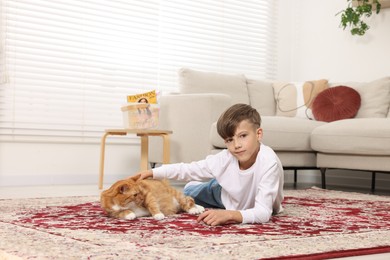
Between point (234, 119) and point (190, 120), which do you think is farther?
point (190, 120)

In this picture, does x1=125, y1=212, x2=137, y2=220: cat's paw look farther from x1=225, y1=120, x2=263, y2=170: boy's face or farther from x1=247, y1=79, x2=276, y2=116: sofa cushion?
x1=247, y1=79, x2=276, y2=116: sofa cushion

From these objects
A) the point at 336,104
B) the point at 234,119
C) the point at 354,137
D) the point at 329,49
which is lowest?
the point at 354,137

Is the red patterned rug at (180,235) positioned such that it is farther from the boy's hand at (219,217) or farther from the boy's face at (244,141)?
the boy's face at (244,141)

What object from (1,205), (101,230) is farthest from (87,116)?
(101,230)

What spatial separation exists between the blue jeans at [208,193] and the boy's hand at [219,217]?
0.45m

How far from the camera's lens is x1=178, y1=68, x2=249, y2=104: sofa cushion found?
4312 millimetres

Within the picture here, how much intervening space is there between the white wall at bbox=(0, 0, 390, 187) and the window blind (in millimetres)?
131

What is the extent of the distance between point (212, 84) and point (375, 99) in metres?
1.22

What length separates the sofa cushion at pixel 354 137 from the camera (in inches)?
137

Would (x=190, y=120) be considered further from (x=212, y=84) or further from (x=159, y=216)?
(x=159, y=216)

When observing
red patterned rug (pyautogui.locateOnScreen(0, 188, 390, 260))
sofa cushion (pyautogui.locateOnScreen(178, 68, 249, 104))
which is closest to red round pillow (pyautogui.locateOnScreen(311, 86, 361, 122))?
sofa cushion (pyautogui.locateOnScreen(178, 68, 249, 104))

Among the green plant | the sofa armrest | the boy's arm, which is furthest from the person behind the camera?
the green plant

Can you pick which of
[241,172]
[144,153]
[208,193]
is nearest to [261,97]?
[144,153]

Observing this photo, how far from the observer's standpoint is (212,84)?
440cm
